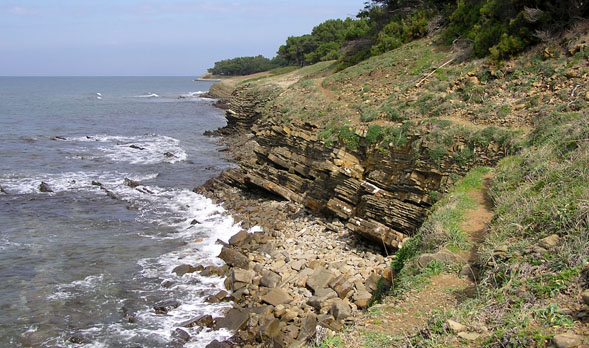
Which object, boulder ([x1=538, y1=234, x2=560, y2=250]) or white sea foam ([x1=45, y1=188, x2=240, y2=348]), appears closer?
boulder ([x1=538, y1=234, x2=560, y2=250])

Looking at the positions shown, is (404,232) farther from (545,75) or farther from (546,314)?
(546,314)

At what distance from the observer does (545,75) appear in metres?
16.0

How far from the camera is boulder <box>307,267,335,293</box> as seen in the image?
494 inches

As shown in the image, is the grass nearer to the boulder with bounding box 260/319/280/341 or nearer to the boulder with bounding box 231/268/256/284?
the boulder with bounding box 260/319/280/341

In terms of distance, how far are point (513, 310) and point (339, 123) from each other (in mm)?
15179

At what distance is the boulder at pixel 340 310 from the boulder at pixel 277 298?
5.76ft

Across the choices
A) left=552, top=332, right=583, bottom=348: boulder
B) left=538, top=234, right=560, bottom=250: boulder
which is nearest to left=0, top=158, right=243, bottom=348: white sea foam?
left=538, top=234, right=560, bottom=250: boulder

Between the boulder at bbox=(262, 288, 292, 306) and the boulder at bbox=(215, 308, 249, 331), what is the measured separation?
2.53 feet

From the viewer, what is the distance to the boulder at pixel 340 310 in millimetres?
10557

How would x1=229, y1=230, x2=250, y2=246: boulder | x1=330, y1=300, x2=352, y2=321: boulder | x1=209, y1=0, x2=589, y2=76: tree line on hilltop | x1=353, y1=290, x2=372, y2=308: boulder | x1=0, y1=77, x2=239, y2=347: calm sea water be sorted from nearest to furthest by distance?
x1=330, y1=300, x2=352, y2=321: boulder → x1=353, y1=290, x2=372, y2=308: boulder → x1=0, y1=77, x2=239, y2=347: calm sea water → x1=229, y1=230, x2=250, y2=246: boulder → x1=209, y1=0, x2=589, y2=76: tree line on hilltop

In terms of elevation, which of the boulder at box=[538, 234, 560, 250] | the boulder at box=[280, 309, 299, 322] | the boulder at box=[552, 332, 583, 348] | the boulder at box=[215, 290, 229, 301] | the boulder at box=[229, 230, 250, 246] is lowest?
the boulder at box=[215, 290, 229, 301]

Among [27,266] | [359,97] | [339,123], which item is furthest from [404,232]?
[27,266]

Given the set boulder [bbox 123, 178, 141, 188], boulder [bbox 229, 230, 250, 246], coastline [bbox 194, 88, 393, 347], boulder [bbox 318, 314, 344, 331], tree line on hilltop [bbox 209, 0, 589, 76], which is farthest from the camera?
boulder [bbox 123, 178, 141, 188]

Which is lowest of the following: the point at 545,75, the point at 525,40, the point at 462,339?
the point at 462,339
